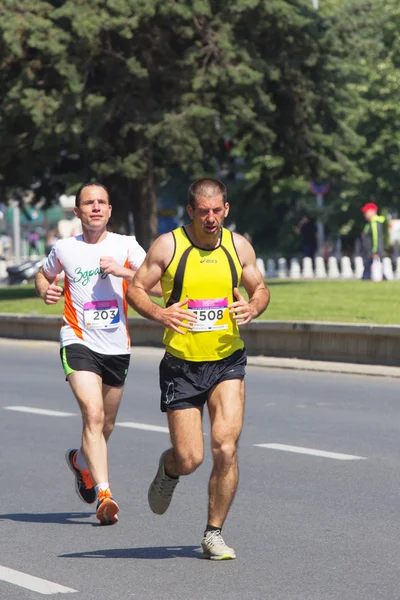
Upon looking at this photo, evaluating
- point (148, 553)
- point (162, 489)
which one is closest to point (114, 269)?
point (162, 489)

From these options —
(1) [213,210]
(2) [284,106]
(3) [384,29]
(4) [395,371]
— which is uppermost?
(3) [384,29]

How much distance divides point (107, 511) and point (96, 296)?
1191 mm

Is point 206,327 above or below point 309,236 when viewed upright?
above

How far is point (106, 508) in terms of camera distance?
7891mm

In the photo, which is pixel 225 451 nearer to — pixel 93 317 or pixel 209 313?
pixel 209 313

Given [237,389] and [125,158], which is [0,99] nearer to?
[125,158]

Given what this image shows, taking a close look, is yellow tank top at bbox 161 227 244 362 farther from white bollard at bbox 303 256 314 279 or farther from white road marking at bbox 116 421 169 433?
white bollard at bbox 303 256 314 279

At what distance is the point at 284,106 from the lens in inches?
1499

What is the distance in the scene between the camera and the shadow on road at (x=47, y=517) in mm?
8336

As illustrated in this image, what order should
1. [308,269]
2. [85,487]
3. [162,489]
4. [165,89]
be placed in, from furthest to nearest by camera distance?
[308,269]
[165,89]
[85,487]
[162,489]

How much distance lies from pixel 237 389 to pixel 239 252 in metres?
0.64

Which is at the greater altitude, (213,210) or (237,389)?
(213,210)

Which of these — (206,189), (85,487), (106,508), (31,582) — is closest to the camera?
(31,582)

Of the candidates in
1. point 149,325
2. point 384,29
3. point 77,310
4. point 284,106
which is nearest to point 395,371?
point 149,325
